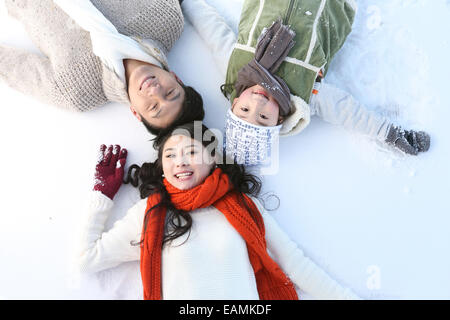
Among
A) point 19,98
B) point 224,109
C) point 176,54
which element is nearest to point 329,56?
point 224,109

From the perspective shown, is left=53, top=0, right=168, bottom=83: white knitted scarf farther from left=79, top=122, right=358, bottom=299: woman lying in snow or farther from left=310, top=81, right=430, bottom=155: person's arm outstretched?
left=310, top=81, right=430, bottom=155: person's arm outstretched

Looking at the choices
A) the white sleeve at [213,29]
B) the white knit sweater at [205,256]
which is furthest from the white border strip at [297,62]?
the white knit sweater at [205,256]

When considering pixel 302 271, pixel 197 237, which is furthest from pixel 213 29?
pixel 302 271

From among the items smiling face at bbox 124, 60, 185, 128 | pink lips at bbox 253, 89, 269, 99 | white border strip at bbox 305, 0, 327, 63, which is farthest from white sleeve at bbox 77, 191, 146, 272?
white border strip at bbox 305, 0, 327, 63

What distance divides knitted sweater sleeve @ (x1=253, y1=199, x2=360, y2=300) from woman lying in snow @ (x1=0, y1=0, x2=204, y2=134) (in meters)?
0.49

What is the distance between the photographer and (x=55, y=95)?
1241 mm

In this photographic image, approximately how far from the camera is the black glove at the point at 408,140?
49.4 inches

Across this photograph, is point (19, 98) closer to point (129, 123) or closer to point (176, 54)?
point (129, 123)

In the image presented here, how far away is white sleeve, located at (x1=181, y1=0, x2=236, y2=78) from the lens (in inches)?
52.6

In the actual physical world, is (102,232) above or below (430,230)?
below

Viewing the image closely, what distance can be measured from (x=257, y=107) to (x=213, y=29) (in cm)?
43

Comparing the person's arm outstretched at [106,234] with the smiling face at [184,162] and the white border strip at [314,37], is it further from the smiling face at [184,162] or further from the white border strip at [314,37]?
the white border strip at [314,37]

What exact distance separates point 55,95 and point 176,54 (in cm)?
48

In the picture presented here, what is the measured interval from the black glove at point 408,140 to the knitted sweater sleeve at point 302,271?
1.72 ft
